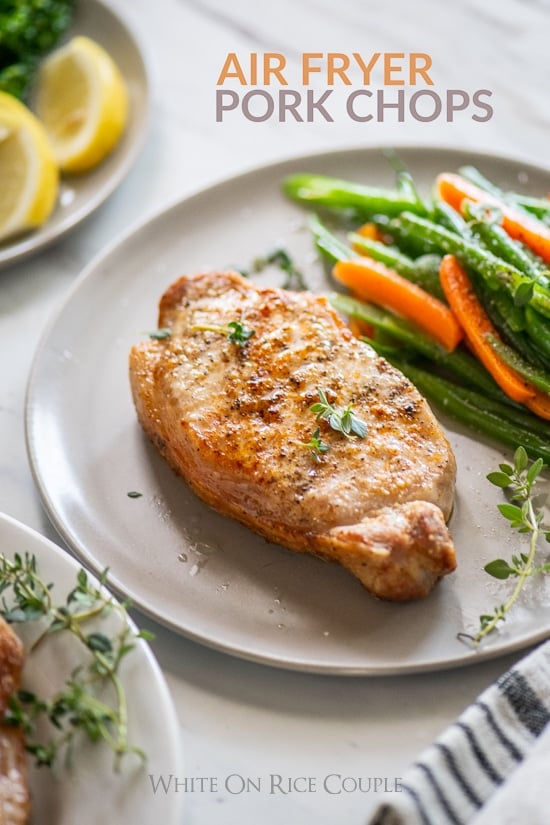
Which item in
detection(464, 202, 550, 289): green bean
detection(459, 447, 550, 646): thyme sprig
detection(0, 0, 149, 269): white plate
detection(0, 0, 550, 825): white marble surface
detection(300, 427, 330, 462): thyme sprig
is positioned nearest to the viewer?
detection(0, 0, 550, 825): white marble surface

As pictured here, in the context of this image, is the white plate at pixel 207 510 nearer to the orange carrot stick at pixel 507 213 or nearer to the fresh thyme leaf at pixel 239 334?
the orange carrot stick at pixel 507 213

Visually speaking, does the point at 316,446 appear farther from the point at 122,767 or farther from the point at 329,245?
the point at 329,245

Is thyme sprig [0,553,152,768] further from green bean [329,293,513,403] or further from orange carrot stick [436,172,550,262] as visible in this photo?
orange carrot stick [436,172,550,262]

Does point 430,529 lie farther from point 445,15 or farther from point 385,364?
point 445,15

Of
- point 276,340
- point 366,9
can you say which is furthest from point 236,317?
point 366,9

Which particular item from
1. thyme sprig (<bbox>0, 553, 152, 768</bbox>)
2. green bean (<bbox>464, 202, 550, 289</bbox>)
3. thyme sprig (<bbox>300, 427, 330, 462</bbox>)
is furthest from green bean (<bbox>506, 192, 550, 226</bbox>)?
thyme sprig (<bbox>0, 553, 152, 768</bbox>)

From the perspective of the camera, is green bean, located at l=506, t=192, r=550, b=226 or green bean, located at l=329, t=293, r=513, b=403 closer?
green bean, located at l=329, t=293, r=513, b=403

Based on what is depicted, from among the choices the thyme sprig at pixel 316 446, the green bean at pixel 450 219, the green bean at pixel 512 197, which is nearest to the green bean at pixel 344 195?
the green bean at pixel 450 219
